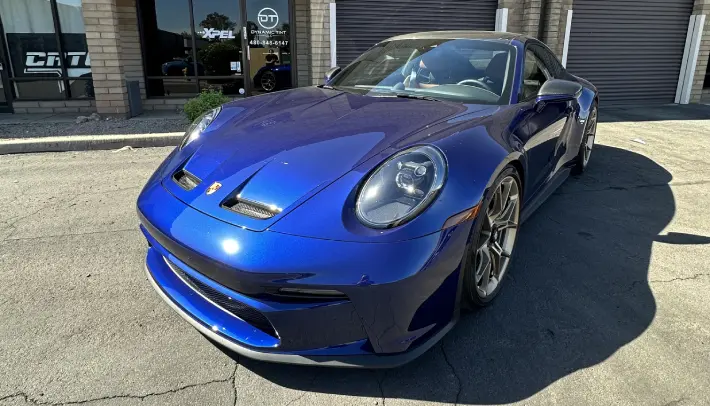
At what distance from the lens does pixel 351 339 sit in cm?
175

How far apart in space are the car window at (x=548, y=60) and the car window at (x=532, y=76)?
0.32ft

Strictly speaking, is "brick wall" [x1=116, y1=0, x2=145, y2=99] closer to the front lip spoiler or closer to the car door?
the car door

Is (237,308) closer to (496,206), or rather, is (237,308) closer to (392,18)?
(496,206)

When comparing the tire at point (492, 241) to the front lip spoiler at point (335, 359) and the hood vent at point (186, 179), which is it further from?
the hood vent at point (186, 179)

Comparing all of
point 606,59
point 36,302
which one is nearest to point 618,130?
point 606,59

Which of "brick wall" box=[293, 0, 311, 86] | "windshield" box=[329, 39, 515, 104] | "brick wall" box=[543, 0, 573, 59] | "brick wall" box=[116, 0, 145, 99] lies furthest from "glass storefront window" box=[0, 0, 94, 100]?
"brick wall" box=[543, 0, 573, 59]

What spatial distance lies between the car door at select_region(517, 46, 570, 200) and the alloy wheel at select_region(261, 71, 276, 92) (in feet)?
22.8

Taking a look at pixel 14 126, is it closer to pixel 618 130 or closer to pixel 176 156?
pixel 176 156

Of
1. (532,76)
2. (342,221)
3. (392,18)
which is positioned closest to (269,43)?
(392,18)

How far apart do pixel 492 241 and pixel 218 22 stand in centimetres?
848

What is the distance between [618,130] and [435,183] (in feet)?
22.6

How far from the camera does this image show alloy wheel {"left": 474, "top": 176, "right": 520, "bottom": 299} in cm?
230

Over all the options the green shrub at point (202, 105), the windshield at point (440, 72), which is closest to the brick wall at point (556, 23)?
the green shrub at point (202, 105)

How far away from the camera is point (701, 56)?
10.6 m
